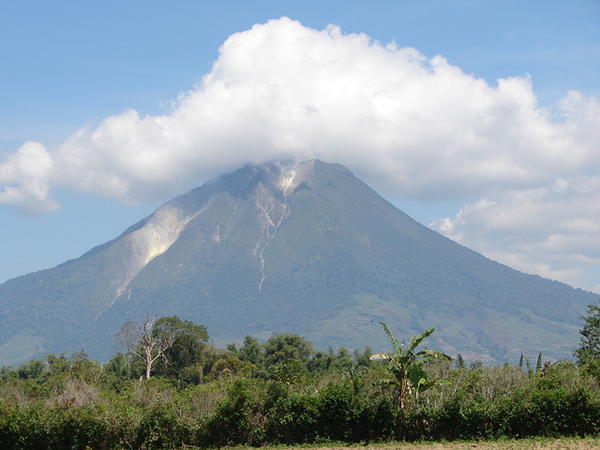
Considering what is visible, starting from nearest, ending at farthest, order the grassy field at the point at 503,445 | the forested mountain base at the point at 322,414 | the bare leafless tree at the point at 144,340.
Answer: the grassy field at the point at 503,445, the forested mountain base at the point at 322,414, the bare leafless tree at the point at 144,340

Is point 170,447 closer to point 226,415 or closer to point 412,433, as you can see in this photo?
point 226,415

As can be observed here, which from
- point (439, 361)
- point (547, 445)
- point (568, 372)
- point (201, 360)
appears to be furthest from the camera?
point (201, 360)

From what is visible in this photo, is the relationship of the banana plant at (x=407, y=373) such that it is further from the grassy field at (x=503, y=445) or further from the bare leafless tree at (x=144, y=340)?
the bare leafless tree at (x=144, y=340)

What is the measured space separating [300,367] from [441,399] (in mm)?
36172

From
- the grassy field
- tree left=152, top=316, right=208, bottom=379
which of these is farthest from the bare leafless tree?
the grassy field

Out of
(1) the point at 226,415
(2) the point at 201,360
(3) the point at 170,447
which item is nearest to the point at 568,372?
(1) the point at 226,415

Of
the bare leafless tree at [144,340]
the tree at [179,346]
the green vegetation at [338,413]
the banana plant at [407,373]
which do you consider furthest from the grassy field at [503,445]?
the tree at [179,346]

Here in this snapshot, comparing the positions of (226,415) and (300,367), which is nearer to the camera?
(226,415)

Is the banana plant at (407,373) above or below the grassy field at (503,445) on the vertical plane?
above

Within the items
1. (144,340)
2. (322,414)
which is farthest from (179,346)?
(322,414)

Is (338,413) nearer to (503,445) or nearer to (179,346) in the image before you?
(503,445)

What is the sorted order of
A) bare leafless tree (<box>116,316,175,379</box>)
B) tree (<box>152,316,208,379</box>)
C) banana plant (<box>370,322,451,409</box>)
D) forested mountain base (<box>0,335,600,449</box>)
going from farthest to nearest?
tree (<box>152,316,208,379</box>)
bare leafless tree (<box>116,316,175,379</box>)
banana plant (<box>370,322,451,409</box>)
forested mountain base (<box>0,335,600,449</box>)

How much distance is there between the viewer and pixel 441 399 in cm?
3222

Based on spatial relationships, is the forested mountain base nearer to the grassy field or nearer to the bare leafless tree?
the grassy field
